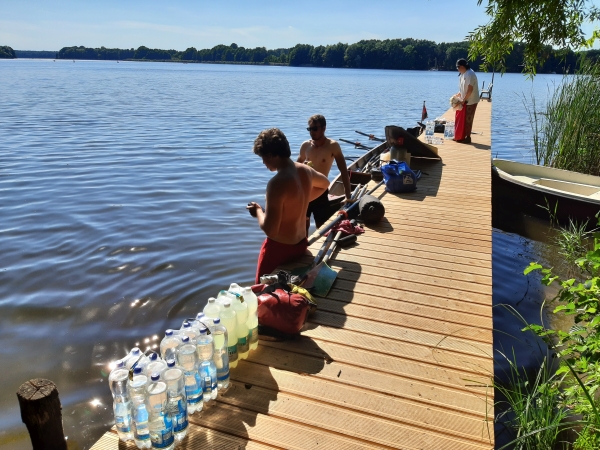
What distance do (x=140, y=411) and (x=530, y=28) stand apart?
3.78m

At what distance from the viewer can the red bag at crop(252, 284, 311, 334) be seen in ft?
11.2

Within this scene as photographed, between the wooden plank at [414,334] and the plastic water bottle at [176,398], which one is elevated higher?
the plastic water bottle at [176,398]

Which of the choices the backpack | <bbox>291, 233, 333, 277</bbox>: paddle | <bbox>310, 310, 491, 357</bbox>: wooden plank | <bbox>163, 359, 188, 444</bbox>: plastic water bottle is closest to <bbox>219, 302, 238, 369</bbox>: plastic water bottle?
<bbox>163, 359, 188, 444</bbox>: plastic water bottle

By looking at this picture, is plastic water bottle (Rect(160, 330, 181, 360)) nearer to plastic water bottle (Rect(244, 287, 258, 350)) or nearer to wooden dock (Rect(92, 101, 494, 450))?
wooden dock (Rect(92, 101, 494, 450))

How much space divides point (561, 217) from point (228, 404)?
7987 mm

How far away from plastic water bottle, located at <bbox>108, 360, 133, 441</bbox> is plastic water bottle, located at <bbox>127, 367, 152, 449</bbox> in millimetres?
47

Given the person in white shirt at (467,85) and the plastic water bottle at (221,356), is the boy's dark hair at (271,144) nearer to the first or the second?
the plastic water bottle at (221,356)

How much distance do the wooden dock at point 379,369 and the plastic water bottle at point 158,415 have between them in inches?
7.1

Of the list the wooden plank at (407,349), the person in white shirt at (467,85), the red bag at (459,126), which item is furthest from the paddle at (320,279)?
the red bag at (459,126)

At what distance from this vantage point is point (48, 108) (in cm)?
2214

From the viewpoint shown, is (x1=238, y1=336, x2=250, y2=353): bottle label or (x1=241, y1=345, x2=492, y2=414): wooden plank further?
(x1=238, y1=336, x2=250, y2=353): bottle label

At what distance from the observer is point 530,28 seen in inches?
138

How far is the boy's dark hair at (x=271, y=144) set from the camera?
384 centimetres

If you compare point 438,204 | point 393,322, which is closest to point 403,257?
point 393,322
